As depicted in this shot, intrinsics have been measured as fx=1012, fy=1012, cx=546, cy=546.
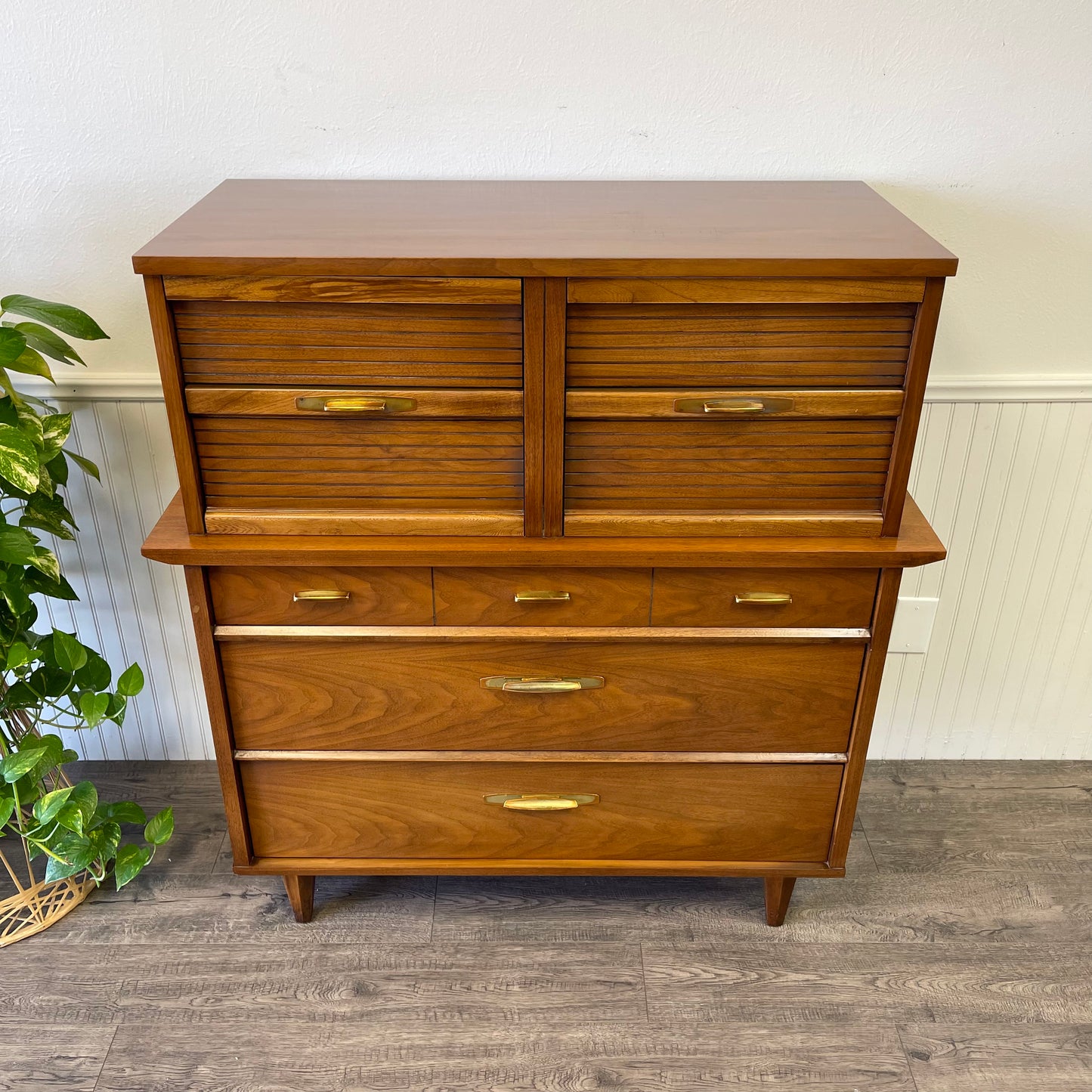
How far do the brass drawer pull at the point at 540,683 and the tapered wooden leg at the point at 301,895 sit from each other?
1.78ft

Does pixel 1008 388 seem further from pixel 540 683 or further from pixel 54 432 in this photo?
pixel 54 432

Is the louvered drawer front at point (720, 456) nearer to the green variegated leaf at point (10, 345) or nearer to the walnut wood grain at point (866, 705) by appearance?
the walnut wood grain at point (866, 705)

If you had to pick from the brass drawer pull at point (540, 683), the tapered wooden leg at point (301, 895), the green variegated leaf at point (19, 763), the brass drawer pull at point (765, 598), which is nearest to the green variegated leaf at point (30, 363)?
the green variegated leaf at point (19, 763)

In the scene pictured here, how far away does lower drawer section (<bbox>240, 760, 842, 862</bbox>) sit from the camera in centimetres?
159

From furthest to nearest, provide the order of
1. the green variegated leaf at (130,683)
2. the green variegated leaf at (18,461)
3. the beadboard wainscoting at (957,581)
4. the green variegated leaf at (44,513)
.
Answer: the beadboard wainscoting at (957,581)
the green variegated leaf at (130,683)
the green variegated leaf at (44,513)
the green variegated leaf at (18,461)

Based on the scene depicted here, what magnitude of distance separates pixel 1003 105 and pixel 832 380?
25.2 inches

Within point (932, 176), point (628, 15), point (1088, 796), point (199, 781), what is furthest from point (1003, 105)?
point (199, 781)

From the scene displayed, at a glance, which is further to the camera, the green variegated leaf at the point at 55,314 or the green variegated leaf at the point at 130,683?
the green variegated leaf at the point at 130,683

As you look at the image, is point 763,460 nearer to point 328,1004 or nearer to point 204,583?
point 204,583

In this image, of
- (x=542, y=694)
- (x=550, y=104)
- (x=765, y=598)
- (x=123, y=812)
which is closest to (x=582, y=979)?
(x=542, y=694)

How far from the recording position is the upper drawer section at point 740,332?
1246 millimetres

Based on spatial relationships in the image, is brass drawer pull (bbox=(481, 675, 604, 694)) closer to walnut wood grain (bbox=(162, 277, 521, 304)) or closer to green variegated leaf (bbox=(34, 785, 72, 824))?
walnut wood grain (bbox=(162, 277, 521, 304))

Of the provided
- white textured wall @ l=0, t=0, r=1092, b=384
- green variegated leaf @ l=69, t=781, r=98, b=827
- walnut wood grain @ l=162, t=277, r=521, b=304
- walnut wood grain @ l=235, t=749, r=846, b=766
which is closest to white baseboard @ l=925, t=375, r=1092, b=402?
white textured wall @ l=0, t=0, r=1092, b=384

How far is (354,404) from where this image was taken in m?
1.31
